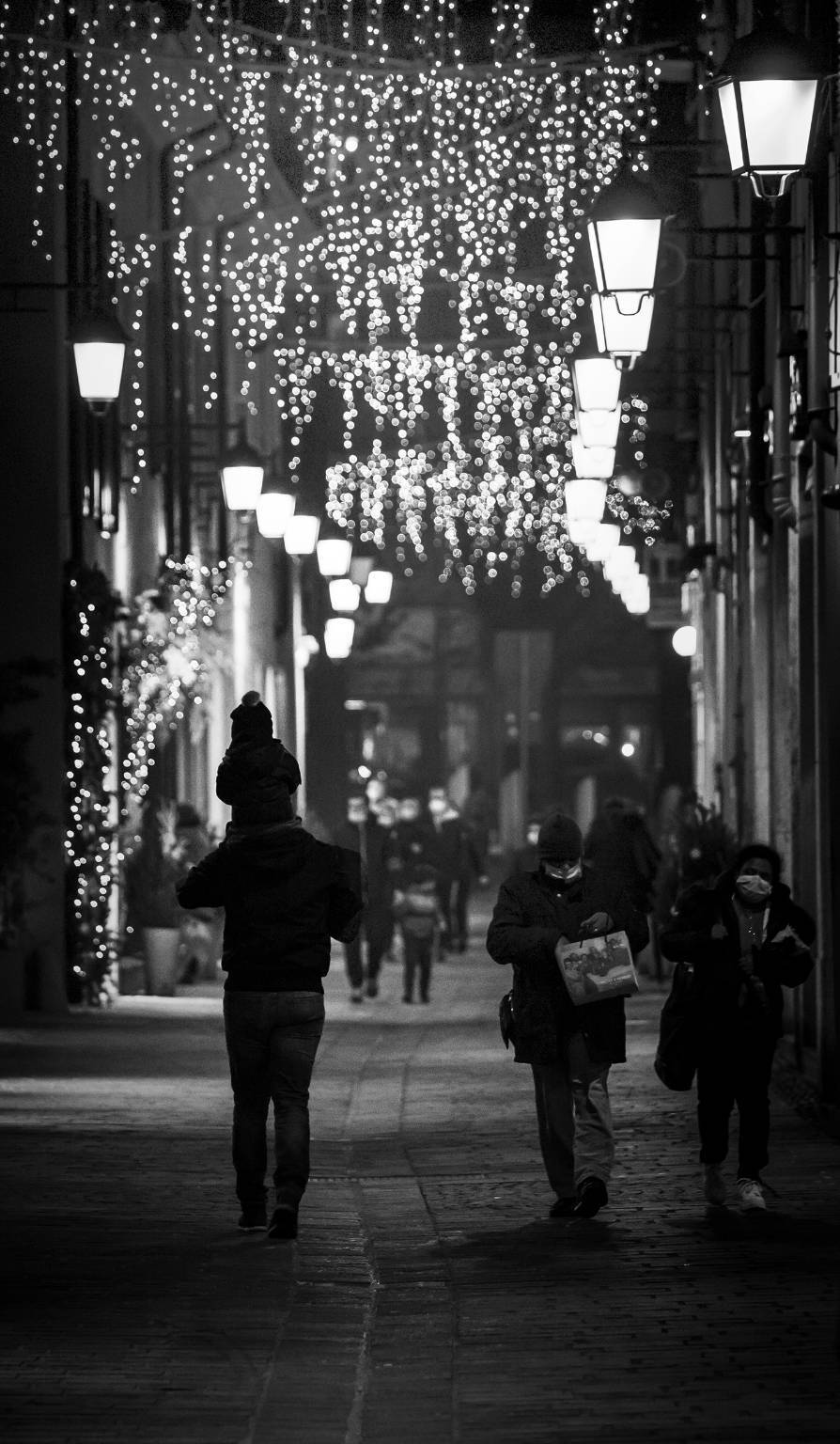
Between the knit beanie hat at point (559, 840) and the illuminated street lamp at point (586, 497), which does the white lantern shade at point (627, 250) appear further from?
the illuminated street lamp at point (586, 497)

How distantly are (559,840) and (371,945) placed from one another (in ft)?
48.9

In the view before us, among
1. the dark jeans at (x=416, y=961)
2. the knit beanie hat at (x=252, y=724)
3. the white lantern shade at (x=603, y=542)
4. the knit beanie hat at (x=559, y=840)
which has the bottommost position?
the dark jeans at (x=416, y=961)

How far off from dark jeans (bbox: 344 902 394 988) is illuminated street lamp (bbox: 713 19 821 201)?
1527 cm

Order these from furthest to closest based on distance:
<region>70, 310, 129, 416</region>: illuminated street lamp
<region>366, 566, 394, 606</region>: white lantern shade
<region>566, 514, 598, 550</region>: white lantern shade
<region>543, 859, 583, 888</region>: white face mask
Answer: <region>366, 566, 394, 606</region>: white lantern shade → <region>566, 514, 598, 550</region>: white lantern shade → <region>70, 310, 129, 416</region>: illuminated street lamp → <region>543, 859, 583, 888</region>: white face mask

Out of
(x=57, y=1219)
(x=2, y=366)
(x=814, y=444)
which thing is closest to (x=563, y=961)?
(x=57, y=1219)

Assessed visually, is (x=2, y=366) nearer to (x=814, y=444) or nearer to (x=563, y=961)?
(x=814, y=444)

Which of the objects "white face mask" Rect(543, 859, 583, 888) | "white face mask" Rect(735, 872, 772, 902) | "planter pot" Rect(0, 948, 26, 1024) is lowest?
"planter pot" Rect(0, 948, 26, 1024)

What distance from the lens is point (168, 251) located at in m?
27.0

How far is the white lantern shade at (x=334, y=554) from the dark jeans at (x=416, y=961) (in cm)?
1010

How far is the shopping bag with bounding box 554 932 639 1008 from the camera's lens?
10.4m

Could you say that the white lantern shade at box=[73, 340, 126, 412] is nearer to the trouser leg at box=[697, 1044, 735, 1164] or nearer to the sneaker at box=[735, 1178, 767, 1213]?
the trouser leg at box=[697, 1044, 735, 1164]

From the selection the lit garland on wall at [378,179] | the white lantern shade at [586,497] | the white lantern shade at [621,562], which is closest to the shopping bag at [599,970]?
the lit garland on wall at [378,179]

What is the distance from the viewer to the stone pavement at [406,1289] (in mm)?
7109

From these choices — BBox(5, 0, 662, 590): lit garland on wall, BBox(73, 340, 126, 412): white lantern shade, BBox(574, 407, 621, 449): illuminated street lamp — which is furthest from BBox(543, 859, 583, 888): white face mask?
BBox(574, 407, 621, 449): illuminated street lamp
